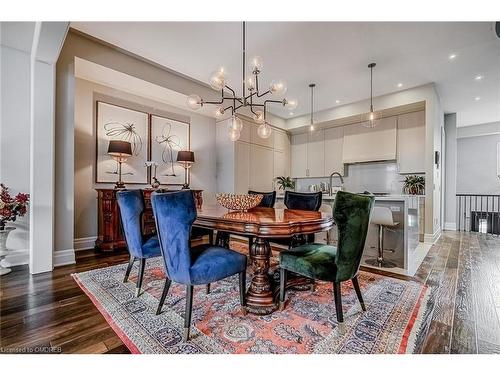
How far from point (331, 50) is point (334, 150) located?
3.04 meters

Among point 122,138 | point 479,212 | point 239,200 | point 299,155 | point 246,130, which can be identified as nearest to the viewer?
point 239,200

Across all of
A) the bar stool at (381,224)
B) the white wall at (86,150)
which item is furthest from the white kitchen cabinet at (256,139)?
the bar stool at (381,224)

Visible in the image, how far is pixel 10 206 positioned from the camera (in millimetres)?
2545

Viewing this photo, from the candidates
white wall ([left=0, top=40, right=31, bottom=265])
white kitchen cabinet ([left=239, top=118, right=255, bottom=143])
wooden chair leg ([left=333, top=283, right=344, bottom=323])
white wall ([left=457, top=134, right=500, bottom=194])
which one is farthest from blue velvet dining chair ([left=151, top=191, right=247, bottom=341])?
white wall ([left=457, top=134, right=500, bottom=194])

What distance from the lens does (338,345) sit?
4.64 feet

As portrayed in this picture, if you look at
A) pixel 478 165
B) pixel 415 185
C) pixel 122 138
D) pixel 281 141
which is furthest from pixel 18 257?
pixel 478 165

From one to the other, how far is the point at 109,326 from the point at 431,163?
5.16m

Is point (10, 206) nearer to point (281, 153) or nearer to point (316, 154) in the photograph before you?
point (281, 153)

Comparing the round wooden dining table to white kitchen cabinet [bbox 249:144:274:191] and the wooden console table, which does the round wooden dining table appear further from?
white kitchen cabinet [bbox 249:144:274:191]

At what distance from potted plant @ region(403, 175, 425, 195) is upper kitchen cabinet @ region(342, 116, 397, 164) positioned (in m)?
0.61

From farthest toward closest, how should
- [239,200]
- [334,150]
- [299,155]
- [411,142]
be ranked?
1. [299,155]
2. [334,150]
3. [411,142]
4. [239,200]

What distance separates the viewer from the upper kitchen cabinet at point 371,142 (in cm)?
502
